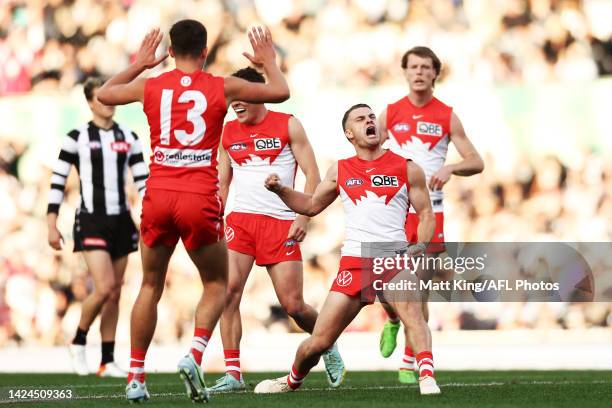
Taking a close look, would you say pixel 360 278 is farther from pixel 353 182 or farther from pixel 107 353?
pixel 107 353

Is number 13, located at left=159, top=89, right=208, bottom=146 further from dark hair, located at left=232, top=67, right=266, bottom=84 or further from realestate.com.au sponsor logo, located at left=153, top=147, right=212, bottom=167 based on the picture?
dark hair, located at left=232, top=67, right=266, bottom=84

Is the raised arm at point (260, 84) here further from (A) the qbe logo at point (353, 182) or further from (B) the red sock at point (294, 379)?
(B) the red sock at point (294, 379)

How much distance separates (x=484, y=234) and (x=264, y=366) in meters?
2.39

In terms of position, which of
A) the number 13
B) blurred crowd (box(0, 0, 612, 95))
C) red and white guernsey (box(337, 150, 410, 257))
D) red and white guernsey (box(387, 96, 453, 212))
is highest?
blurred crowd (box(0, 0, 612, 95))

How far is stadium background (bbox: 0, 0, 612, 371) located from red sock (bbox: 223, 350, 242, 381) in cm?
403

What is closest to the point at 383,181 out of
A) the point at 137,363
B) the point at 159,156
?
the point at 159,156

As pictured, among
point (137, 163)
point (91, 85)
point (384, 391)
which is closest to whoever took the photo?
point (384, 391)

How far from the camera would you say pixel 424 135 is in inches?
330

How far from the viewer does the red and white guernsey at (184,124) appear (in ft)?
19.2

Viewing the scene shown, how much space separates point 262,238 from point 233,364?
0.77 metres

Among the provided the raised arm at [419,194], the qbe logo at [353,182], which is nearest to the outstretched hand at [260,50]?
the qbe logo at [353,182]

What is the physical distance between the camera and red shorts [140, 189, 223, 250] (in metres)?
5.84

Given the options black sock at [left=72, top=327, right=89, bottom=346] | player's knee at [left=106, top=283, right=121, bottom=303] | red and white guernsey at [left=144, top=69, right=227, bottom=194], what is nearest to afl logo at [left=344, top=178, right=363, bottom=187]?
red and white guernsey at [left=144, top=69, right=227, bottom=194]

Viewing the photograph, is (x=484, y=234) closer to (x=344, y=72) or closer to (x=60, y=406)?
(x=344, y=72)
